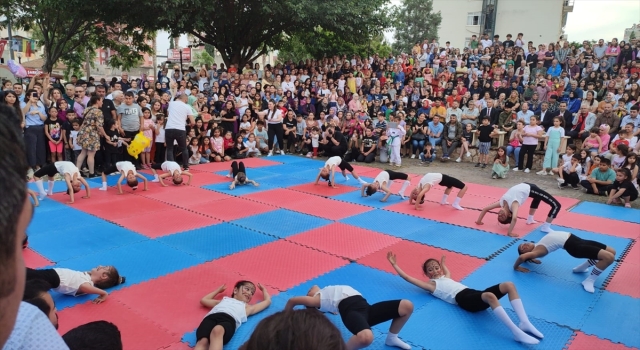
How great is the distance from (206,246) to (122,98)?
6.70 m

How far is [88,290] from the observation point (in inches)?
196

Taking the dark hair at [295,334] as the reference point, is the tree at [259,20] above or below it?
above

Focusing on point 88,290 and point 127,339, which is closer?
point 127,339

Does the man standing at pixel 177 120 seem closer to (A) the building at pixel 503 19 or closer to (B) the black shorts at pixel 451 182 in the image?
(B) the black shorts at pixel 451 182

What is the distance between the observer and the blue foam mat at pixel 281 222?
7.56 metres

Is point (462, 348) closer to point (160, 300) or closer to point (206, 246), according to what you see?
point (160, 300)

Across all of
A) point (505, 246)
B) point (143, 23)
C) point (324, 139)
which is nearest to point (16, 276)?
point (505, 246)

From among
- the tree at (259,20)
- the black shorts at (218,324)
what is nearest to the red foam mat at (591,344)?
the black shorts at (218,324)

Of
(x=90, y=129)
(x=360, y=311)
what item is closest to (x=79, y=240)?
(x=90, y=129)

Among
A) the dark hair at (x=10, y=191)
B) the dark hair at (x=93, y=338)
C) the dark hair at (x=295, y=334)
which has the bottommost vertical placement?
the dark hair at (x=93, y=338)

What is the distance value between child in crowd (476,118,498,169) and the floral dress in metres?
10.9

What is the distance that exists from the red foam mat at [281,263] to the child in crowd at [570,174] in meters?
8.02

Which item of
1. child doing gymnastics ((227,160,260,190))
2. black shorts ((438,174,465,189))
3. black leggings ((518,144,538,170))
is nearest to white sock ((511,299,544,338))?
black shorts ((438,174,465,189))

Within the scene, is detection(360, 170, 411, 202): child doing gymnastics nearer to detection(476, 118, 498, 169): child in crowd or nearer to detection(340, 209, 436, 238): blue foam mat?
detection(340, 209, 436, 238): blue foam mat
